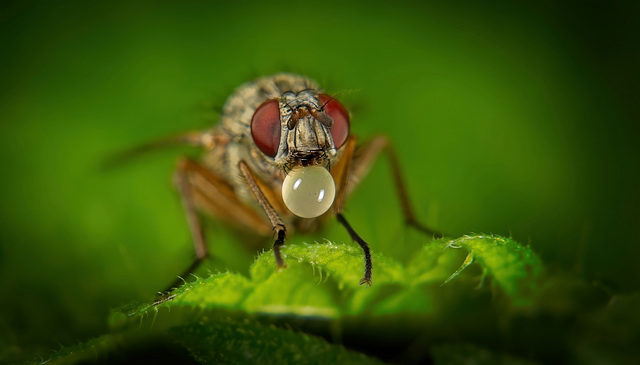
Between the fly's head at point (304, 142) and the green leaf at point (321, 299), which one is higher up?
the fly's head at point (304, 142)

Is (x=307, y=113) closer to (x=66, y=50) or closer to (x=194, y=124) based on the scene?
(x=194, y=124)

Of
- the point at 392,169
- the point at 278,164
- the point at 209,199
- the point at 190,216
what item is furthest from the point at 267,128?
the point at 209,199

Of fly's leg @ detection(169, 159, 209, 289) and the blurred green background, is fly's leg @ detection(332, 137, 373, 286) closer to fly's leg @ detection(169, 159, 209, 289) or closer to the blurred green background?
the blurred green background

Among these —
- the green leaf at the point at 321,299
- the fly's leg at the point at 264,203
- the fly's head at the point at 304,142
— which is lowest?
the green leaf at the point at 321,299

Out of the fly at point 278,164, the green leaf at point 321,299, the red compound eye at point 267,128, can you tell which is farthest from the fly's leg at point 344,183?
the red compound eye at point 267,128

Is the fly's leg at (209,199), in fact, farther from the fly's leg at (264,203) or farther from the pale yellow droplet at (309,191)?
the pale yellow droplet at (309,191)

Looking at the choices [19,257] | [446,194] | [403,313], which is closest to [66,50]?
[19,257]
